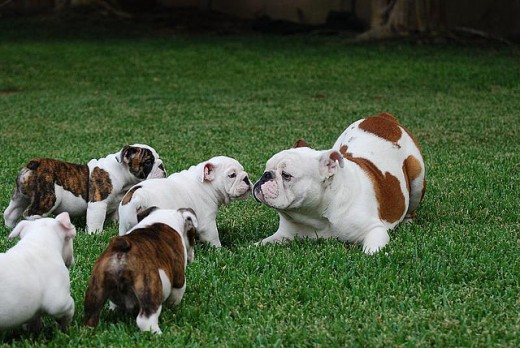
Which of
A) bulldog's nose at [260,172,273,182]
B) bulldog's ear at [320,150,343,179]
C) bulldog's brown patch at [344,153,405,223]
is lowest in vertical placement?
bulldog's brown patch at [344,153,405,223]

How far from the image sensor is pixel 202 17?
27.5 m

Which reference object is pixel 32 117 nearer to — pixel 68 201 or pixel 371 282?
pixel 68 201

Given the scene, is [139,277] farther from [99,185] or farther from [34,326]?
[99,185]

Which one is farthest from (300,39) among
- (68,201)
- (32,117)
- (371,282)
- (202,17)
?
(371,282)

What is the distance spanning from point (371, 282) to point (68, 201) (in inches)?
117

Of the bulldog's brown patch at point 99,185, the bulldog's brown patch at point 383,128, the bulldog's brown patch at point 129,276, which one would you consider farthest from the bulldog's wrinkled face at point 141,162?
the bulldog's brown patch at point 129,276

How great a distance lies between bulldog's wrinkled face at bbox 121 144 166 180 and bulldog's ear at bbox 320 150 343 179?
1635mm

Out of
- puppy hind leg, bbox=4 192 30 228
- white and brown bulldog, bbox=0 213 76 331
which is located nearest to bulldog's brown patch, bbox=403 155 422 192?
puppy hind leg, bbox=4 192 30 228

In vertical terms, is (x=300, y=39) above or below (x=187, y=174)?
below

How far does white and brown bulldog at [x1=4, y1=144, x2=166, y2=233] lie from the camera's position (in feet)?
24.9

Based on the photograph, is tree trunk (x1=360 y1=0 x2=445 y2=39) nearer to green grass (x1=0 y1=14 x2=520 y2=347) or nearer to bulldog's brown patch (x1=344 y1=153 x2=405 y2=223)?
Answer: green grass (x1=0 y1=14 x2=520 y2=347)

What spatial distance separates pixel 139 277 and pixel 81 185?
3.13 m

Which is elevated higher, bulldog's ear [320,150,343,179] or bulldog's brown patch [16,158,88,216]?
bulldog's ear [320,150,343,179]

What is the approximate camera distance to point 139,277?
189 inches
